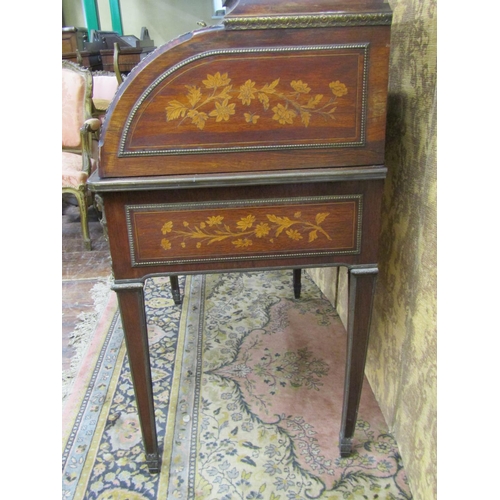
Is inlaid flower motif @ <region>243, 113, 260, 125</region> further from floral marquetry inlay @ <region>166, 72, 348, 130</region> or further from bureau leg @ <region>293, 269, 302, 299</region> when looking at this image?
bureau leg @ <region>293, 269, 302, 299</region>

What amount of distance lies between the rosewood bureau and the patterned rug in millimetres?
612

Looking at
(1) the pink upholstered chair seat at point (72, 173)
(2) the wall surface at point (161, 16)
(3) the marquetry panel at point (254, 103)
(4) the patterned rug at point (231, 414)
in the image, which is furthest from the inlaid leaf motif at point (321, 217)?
(2) the wall surface at point (161, 16)

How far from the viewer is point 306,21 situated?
0.98 m

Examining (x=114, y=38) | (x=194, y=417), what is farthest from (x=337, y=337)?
(x=114, y=38)

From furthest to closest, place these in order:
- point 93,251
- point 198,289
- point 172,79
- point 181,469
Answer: point 93,251 < point 198,289 < point 181,469 < point 172,79

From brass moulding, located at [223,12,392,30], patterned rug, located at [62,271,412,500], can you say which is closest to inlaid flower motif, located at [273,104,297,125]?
brass moulding, located at [223,12,392,30]

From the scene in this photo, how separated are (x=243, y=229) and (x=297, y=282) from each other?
126 centimetres

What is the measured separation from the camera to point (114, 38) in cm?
674

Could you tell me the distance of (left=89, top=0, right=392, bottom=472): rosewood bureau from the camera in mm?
991

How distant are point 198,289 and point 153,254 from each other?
143cm

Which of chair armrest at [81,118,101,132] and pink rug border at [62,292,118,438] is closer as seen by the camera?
pink rug border at [62,292,118,438]

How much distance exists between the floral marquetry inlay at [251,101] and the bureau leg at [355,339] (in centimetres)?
43

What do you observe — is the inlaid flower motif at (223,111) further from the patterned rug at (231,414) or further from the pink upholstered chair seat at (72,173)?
the pink upholstered chair seat at (72,173)

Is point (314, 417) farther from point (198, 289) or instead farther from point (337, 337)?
point (198, 289)
